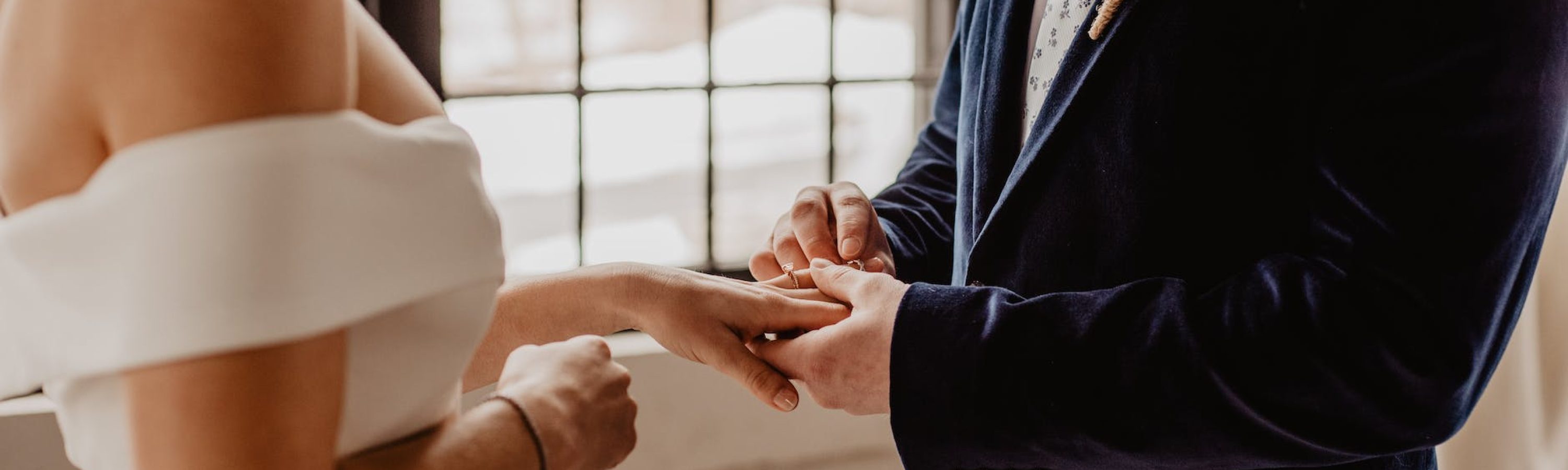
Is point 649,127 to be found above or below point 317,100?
below

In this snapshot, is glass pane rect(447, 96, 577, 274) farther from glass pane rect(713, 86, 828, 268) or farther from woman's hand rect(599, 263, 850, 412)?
woman's hand rect(599, 263, 850, 412)

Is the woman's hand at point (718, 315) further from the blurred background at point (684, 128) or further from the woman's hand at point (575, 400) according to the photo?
the blurred background at point (684, 128)

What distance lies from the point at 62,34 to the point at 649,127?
1807mm

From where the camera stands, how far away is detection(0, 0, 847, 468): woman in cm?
60

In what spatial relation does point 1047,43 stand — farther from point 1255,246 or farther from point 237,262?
point 237,262

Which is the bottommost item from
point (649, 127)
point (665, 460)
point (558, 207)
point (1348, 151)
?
point (665, 460)

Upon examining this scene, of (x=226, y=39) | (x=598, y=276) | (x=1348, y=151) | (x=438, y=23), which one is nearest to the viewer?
(x=226, y=39)

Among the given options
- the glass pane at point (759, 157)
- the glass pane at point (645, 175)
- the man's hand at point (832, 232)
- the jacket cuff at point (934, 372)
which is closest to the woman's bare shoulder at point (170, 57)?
the jacket cuff at point (934, 372)

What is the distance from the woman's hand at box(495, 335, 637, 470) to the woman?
0.36ft

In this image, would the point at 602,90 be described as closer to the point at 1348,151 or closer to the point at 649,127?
the point at 649,127

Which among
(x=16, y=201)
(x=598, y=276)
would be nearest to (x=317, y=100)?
(x=16, y=201)

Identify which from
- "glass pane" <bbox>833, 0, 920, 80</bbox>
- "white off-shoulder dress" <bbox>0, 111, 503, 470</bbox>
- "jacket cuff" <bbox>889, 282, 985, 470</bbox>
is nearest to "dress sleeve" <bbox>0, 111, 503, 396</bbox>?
"white off-shoulder dress" <bbox>0, 111, 503, 470</bbox>

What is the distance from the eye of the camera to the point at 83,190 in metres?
0.62

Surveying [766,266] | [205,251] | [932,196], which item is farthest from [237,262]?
[932,196]
